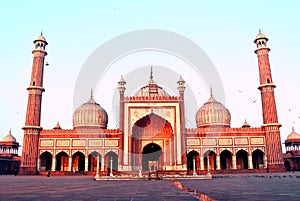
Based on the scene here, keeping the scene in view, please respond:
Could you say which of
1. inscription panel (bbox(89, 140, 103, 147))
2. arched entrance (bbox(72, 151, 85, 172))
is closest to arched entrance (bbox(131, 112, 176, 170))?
inscription panel (bbox(89, 140, 103, 147))

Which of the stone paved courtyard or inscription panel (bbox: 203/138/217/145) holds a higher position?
inscription panel (bbox: 203/138/217/145)

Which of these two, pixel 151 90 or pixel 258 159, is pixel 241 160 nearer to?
pixel 258 159

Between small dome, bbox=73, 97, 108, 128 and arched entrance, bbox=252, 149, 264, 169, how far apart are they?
17.2 meters

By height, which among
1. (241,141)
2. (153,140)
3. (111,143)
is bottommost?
(111,143)

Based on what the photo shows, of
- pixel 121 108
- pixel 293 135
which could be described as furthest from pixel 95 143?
pixel 293 135

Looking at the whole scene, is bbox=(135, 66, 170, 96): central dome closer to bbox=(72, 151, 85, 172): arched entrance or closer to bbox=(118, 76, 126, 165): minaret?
bbox=(118, 76, 126, 165): minaret

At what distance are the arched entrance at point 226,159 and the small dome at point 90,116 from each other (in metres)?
13.9

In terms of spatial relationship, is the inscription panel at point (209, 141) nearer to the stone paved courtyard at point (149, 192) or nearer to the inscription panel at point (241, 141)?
the inscription panel at point (241, 141)

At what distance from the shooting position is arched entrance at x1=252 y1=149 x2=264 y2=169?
104 ft

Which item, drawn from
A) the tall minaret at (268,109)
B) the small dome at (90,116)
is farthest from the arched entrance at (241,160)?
the small dome at (90,116)

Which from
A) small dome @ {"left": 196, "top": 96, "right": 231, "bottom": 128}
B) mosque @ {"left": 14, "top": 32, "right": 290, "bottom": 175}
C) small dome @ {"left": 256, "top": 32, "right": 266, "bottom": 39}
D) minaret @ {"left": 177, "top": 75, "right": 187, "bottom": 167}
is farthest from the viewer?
small dome @ {"left": 196, "top": 96, "right": 231, "bottom": 128}

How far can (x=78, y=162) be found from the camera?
33.0 m

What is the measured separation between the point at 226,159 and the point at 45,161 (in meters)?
19.4

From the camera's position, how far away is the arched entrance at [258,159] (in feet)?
104
